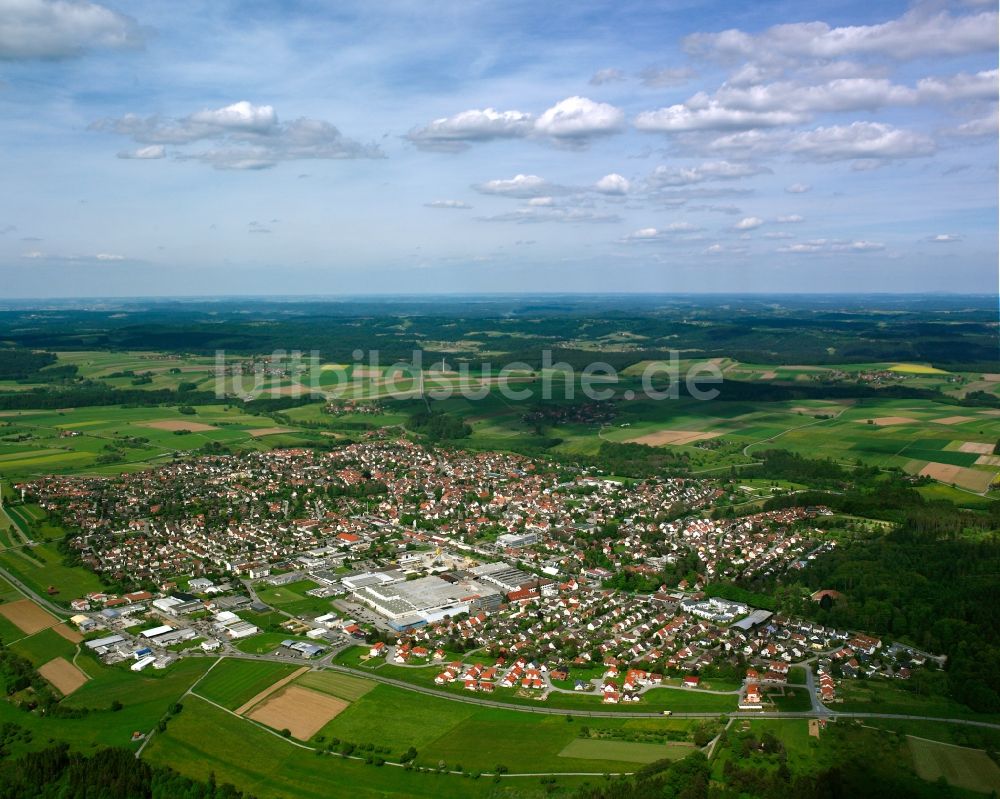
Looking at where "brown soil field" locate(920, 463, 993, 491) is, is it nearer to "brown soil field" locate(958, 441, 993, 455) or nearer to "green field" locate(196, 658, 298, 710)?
"brown soil field" locate(958, 441, 993, 455)

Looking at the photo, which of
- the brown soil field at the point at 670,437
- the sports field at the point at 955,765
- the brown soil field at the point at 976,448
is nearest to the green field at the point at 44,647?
the sports field at the point at 955,765

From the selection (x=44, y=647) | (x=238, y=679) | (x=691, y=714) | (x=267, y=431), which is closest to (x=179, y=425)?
(x=267, y=431)

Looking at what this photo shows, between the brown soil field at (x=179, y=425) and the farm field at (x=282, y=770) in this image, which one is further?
the brown soil field at (x=179, y=425)

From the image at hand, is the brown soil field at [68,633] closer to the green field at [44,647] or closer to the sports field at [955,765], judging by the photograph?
the green field at [44,647]

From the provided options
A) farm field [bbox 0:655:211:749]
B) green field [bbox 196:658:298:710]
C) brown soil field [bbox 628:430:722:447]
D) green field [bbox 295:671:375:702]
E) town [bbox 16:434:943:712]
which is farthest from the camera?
brown soil field [bbox 628:430:722:447]

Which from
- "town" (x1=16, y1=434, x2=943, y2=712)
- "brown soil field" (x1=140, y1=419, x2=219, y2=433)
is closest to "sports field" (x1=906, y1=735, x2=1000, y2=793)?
"town" (x1=16, y1=434, x2=943, y2=712)

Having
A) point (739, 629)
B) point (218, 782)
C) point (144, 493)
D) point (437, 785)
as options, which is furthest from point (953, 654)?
point (144, 493)

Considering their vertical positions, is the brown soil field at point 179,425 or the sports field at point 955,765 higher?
the brown soil field at point 179,425
